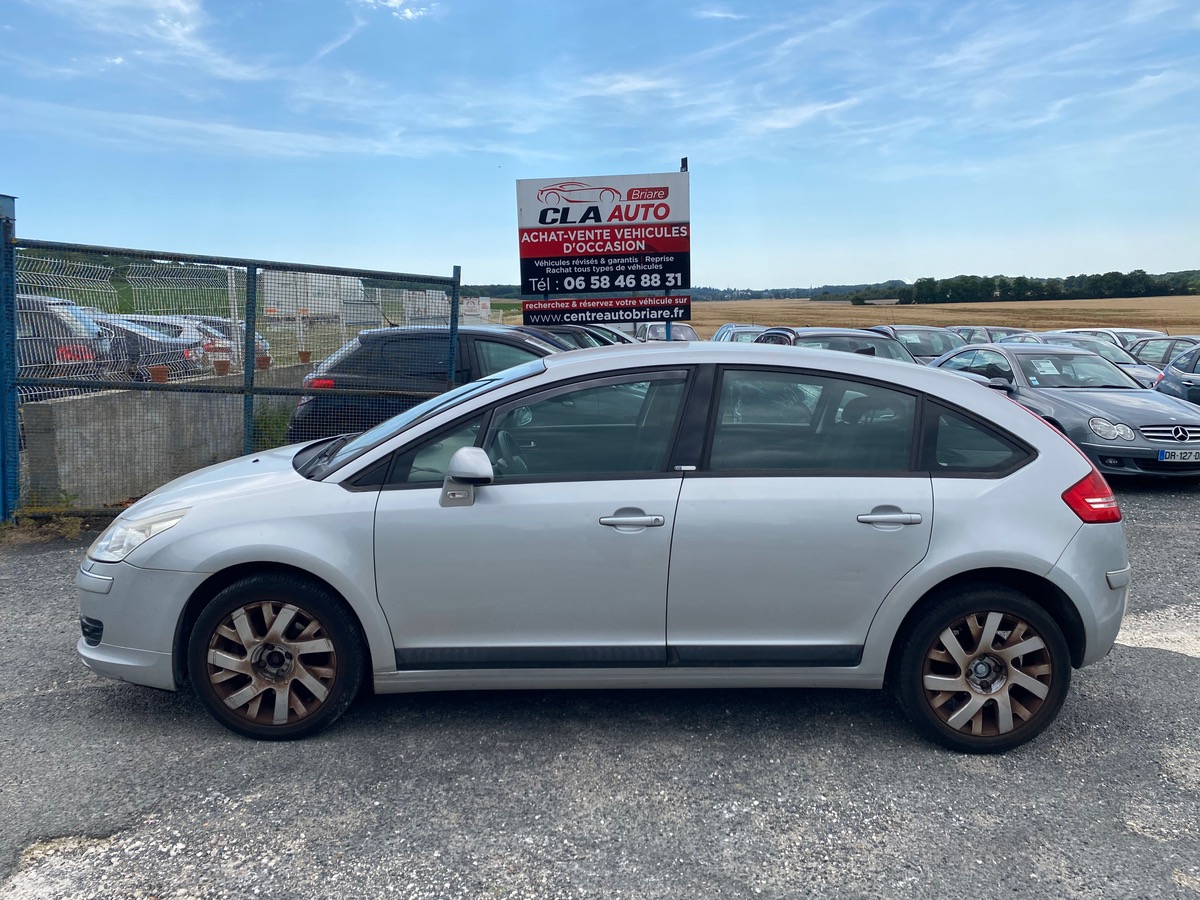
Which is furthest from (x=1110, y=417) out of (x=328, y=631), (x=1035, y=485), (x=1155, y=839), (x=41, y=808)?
(x=41, y=808)

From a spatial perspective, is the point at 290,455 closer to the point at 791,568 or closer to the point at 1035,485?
the point at 791,568

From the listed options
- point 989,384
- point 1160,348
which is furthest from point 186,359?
point 1160,348

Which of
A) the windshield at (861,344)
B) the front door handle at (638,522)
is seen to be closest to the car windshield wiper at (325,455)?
the front door handle at (638,522)

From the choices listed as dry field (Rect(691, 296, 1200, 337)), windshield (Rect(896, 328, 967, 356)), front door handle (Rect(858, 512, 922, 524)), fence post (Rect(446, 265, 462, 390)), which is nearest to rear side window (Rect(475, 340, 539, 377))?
fence post (Rect(446, 265, 462, 390))

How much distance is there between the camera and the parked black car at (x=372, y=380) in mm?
7898

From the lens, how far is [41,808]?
3.36m

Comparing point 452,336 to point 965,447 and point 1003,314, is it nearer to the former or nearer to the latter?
point 965,447

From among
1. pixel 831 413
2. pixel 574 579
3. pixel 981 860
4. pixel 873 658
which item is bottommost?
pixel 981 860

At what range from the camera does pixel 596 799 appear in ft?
11.2

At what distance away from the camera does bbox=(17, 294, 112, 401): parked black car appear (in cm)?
719

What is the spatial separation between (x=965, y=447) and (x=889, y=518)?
48cm

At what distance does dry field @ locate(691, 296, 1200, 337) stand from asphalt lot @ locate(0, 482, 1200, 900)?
35941 millimetres

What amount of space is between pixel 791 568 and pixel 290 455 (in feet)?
8.10

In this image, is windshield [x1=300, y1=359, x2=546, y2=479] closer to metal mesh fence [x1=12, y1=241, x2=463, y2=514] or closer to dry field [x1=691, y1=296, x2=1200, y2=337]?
metal mesh fence [x1=12, y1=241, x2=463, y2=514]
